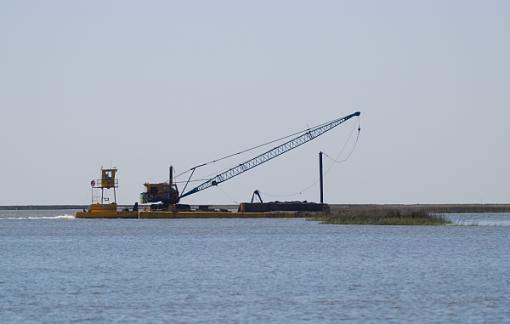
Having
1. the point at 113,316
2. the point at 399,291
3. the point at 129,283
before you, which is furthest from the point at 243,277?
the point at 113,316

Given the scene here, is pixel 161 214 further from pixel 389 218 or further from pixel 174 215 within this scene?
pixel 389 218

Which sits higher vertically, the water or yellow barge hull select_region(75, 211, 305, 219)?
yellow barge hull select_region(75, 211, 305, 219)

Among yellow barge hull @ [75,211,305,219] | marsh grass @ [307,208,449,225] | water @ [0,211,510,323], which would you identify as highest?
yellow barge hull @ [75,211,305,219]

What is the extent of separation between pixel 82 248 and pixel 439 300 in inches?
1953

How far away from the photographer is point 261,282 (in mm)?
58500

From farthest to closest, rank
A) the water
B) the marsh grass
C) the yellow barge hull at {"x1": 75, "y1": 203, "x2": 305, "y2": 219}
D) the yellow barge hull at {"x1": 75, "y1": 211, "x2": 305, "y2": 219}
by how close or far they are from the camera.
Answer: the yellow barge hull at {"x1": 75, "y1": 211, "x2": 305, "y2": 219}
the yellow barge hull at {"x1": 75, "y1": 203, "x2": 305, "y2": 219}
the marsh grass
the water

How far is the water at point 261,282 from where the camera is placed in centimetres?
4609

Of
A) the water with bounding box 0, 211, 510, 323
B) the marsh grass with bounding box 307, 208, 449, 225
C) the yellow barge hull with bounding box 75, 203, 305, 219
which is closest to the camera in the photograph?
the water with bounding box 0, 211, 510, 323

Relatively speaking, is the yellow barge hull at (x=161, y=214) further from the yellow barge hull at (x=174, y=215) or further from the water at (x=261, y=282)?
the water at (x=261, y=282)

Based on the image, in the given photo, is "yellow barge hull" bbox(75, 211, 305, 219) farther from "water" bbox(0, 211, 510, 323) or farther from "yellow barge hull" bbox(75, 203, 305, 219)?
"water" bbox(0, 211, 510, 323)

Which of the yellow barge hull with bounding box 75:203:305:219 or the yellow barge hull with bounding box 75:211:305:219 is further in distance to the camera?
the yellow barge hull with bounding box 75:211:305:219

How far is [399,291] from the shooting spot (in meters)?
53.2

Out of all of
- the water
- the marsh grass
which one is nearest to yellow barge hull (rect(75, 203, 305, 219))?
the marsh grass

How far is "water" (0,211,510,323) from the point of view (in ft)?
151
